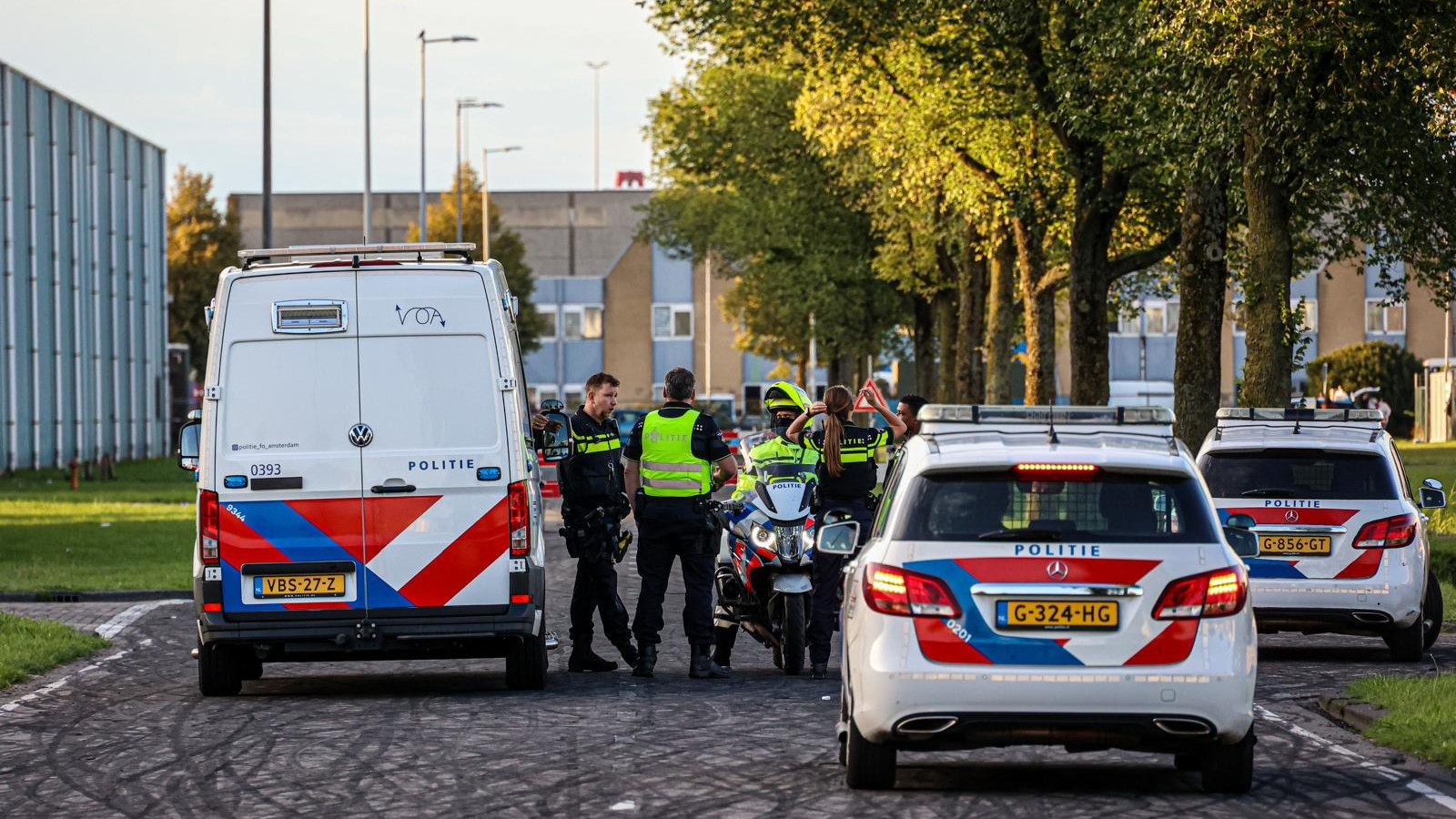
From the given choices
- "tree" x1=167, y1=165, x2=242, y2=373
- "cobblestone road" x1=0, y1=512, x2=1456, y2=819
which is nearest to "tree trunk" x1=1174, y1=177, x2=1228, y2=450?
"cobblestone road" x1=0, y1=512, x2=1456, y2=819

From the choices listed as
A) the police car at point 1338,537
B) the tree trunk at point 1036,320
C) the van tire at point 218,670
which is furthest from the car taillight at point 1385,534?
the tree trunk at point 1036,320

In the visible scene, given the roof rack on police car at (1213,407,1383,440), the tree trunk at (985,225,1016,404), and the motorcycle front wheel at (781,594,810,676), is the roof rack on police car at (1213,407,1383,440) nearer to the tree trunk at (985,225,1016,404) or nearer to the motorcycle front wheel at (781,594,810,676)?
the motorcycle front wheel at (781,594,810,676)

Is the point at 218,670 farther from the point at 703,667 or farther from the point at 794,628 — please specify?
the point at 794,628

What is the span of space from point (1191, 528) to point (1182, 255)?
1942 centimetres

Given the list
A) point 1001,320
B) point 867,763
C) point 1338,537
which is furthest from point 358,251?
point 1001,320

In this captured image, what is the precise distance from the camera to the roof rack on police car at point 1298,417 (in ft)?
52.5

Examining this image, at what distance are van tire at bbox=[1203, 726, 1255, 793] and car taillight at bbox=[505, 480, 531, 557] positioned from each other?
4.68m

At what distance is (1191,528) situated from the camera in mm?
8945

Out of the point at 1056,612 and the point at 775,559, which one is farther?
the point at 775,559

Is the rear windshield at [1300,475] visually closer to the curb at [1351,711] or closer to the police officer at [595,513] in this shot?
the curb at [1351,711]

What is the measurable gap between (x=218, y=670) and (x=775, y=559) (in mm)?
3329

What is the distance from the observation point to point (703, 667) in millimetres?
14289

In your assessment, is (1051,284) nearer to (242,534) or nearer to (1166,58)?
(1166,58)

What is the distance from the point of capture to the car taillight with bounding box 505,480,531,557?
42.3 ft
